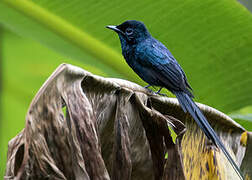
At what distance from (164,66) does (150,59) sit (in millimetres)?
151

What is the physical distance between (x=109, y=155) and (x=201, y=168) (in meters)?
0.36

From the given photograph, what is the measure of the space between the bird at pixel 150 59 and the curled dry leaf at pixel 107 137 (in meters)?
0.36

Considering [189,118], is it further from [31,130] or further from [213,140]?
[31,130]

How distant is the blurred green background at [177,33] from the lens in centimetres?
240

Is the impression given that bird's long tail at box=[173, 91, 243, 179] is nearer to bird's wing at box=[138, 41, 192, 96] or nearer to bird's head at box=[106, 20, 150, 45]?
bird's wing at box=[138, 41, 192, 96]

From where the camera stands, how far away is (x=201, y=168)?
5.61ft

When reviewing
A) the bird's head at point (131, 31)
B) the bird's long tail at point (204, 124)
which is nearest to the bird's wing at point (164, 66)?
the bird's head at point (131, 31)

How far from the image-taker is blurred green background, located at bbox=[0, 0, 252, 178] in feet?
7.86

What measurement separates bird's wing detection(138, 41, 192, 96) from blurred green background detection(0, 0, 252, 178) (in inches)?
3.2

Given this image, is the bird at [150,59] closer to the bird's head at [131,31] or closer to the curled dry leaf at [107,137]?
the bird's head at [131,31]

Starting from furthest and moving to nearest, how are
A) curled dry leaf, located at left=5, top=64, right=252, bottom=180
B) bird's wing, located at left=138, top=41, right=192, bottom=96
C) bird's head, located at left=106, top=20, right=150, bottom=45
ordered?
1. bird's head, located at left=106, top=20, right=150, bottom=45
2. bird's wing, located at left=138, top=41, right=192, bottom=96
3. curled dry leaf, located at left=5, top=64, right=252, bottom=180

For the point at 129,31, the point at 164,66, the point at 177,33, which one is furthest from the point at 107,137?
the point at 129,31

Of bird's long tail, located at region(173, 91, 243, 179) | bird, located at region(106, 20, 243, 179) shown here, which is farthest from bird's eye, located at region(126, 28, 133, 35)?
bird's long tail, located at region(173, 91, 243, 179)

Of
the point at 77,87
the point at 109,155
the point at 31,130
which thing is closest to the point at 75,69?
the point at 77,87
